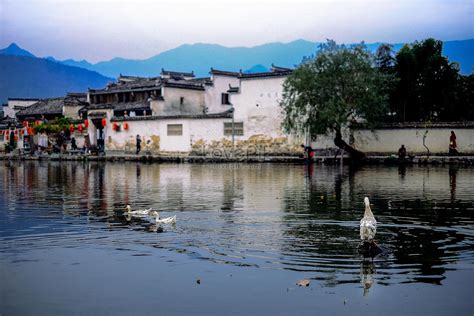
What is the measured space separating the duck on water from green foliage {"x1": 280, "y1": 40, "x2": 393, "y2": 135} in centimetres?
2646

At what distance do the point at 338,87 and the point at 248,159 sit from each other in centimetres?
899

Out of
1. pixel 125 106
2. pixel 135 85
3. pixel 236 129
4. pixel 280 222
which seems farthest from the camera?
pixel 135 85

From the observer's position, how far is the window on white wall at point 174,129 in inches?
1890

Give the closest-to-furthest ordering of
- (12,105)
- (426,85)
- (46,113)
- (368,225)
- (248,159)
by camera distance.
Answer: (368,225) → (426,85) → (248,159) → (46,113) → (12,105)

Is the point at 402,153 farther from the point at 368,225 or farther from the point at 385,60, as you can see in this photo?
the point at 368,225

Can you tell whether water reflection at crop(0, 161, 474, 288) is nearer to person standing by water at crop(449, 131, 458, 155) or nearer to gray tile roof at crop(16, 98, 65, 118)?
person standing by water at crop(449, 131, 458, 155)

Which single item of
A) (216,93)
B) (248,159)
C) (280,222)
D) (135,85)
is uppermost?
(135,85)

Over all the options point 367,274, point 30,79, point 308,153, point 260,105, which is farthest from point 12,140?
point 30,79

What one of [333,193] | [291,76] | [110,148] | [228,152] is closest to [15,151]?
[110,148]

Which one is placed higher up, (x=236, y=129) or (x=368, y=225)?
(x=236, y=129)

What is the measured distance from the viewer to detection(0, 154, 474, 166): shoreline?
119 feet

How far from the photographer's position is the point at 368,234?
9.98m

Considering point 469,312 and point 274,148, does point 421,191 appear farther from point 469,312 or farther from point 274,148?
point 274,148

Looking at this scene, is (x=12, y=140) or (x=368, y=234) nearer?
(x=368, y=234)
